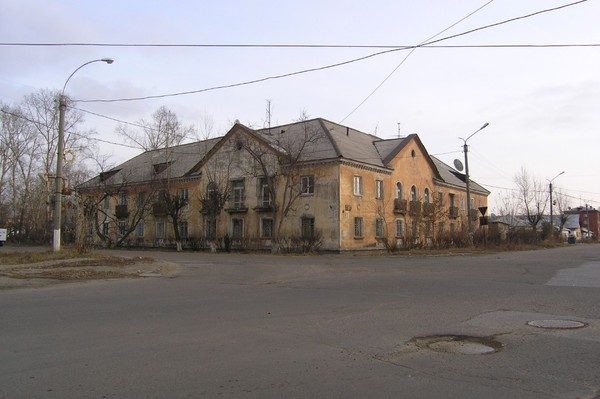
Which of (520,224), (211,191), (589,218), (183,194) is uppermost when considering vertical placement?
(183,194)

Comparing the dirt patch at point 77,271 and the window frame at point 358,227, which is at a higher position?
the window frame at point 358,227

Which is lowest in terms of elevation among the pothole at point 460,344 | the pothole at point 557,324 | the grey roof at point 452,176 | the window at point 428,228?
the pothole at point 460,344

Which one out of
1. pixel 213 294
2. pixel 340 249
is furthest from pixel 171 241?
pixel 213 294

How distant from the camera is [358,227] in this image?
132 feet

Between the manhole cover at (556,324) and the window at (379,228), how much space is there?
109 feet

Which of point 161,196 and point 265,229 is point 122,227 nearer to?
point 161,196

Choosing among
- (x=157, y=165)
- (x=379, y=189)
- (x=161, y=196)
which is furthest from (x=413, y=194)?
(x=157, y=165)

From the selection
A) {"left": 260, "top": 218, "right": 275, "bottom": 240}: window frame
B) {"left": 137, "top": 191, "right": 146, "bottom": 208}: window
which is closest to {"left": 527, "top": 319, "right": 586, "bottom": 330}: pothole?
{"left": 260, "top": 218, "right": 275, "bottom": 240}: window frame

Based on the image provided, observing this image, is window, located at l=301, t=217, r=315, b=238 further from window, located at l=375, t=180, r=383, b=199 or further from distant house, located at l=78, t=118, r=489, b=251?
window, located at l=375, t=180, r=383, b=199

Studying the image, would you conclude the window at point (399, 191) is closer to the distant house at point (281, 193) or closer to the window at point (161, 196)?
the distant house at point (281, 193)

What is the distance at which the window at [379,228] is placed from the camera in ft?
138

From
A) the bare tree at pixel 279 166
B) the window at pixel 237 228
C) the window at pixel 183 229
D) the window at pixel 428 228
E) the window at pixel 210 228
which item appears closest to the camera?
the bare tree at pixel 279 166

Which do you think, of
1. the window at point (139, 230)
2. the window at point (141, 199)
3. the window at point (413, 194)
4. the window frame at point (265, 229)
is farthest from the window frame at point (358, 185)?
the window at point (139, 230)

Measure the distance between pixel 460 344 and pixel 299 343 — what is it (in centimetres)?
230
